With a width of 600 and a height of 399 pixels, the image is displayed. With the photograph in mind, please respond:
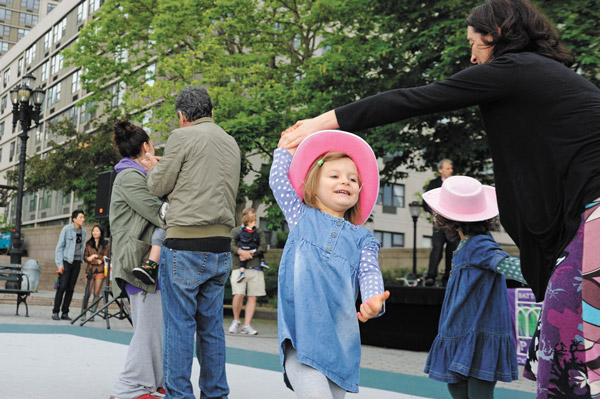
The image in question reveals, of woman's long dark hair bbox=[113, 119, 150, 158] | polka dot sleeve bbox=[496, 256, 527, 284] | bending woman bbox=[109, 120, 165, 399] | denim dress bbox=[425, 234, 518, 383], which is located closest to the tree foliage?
denim dress bbox=[425, 234, 518, 383]

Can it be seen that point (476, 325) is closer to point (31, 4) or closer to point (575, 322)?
point (575, 322)

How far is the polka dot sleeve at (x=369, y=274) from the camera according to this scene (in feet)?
8.50

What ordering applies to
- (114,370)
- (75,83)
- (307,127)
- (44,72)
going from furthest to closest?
(44,72)
(75,83)
(114,370)
(307,127)

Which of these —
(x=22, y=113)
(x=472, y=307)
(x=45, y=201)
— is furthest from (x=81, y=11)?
(x=472, y=307)

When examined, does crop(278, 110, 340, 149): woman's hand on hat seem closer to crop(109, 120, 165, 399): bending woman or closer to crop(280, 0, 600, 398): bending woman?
crop(280, 0, 600, 398): bending woman

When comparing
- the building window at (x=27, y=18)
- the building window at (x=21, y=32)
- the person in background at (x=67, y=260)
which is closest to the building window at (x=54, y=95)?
the building window at (x=21, y=32)

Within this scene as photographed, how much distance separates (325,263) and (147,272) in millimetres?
1973

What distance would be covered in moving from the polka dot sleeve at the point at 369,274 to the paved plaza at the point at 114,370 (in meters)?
2.61

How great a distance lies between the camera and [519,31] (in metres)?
2.31

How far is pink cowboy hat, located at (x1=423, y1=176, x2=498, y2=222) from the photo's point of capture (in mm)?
4379

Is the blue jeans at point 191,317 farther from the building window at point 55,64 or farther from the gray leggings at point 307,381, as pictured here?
the building window at point 55,64

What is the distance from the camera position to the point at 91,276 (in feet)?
47.5

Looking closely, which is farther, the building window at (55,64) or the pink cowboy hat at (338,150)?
the building window at (55,64)

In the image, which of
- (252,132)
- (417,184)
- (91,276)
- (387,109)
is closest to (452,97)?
(387,109)
